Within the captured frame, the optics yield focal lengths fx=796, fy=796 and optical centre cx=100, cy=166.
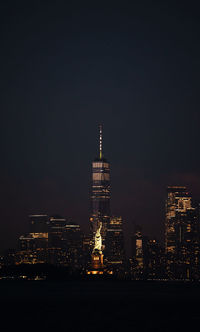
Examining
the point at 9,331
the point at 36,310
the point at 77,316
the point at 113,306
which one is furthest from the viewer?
the point at 113,306

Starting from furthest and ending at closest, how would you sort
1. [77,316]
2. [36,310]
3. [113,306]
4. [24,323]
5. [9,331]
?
[113,306] < [36,310] < [77,316] < [24,323] < [9,331]

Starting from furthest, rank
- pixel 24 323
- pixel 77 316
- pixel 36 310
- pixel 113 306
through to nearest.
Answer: pixel 113 306 → pixel 36 310 → pixel 77 316 → pixel 24 323

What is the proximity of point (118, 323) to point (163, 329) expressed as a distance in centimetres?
843

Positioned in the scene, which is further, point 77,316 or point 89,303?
point 89,303

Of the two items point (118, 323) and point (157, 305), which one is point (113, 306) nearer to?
point (157, 305)

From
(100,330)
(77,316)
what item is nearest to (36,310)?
(77,316)

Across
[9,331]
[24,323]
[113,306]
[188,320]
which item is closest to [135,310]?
[113,306]

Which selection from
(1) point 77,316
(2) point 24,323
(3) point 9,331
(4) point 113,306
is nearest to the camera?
(3) point 9,331

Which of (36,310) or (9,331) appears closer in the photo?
(9,331)

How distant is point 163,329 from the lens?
8644 centimetres

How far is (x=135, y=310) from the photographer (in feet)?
375

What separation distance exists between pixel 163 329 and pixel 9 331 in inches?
664

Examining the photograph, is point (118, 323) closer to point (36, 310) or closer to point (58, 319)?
point (58, 319)

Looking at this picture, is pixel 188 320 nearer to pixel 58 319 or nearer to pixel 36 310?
pixel 58 319
